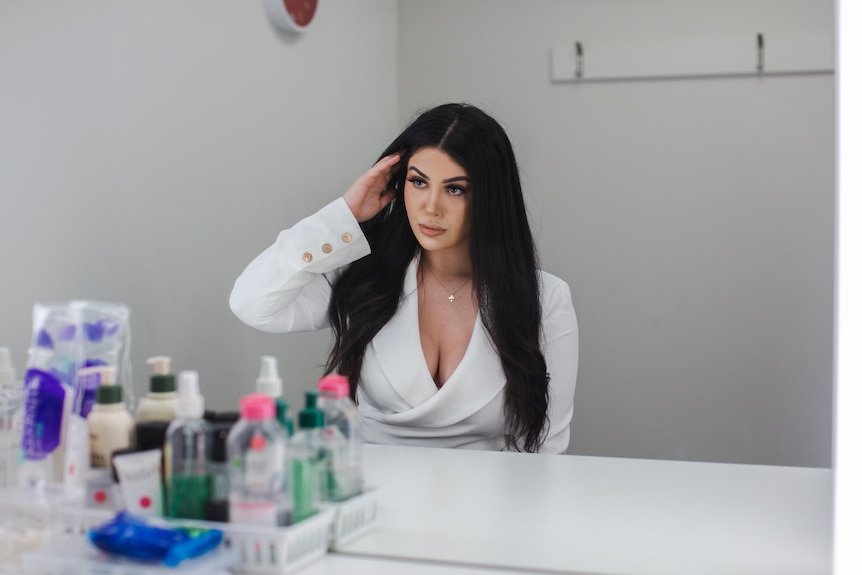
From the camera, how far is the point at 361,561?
0.84 meters

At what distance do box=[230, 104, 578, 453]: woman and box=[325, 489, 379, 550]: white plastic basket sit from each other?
1.38 feet

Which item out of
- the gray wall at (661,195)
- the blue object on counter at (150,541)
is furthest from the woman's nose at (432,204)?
the blue object on counter at (150,541)

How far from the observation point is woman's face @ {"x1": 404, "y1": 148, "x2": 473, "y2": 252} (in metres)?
1.38

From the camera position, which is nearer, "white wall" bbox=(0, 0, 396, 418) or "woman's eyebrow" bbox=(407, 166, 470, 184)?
"white wall" bbox=(0, 0, 396, 418)

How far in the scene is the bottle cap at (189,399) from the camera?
846 mm

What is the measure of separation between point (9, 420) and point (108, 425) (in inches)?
9.2

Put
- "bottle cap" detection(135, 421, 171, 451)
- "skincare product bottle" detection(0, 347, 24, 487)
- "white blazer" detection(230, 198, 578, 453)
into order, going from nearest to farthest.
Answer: "bottle cap" detection(135, 421, 171, 451)
"skincare product bottle" detection(0, 347, 24, 487)
"white blazer" detection(230, 198, 578, 453)

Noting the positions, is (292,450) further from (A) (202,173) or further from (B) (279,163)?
(B) (279,163)

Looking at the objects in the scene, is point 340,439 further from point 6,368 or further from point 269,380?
point 6,368

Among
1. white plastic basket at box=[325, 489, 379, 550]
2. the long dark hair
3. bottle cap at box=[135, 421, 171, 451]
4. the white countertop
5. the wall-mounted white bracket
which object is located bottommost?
the white countertop

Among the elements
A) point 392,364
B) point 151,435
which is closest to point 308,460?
point 151,435

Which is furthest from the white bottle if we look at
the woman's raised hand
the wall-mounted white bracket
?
the wall-mounted white bracket

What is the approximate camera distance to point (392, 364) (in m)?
1.40

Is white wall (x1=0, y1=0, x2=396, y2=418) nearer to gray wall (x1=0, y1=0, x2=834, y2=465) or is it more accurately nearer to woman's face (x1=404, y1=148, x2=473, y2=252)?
woman's face (x1=404, y1=148, x2=473, y2=252)
